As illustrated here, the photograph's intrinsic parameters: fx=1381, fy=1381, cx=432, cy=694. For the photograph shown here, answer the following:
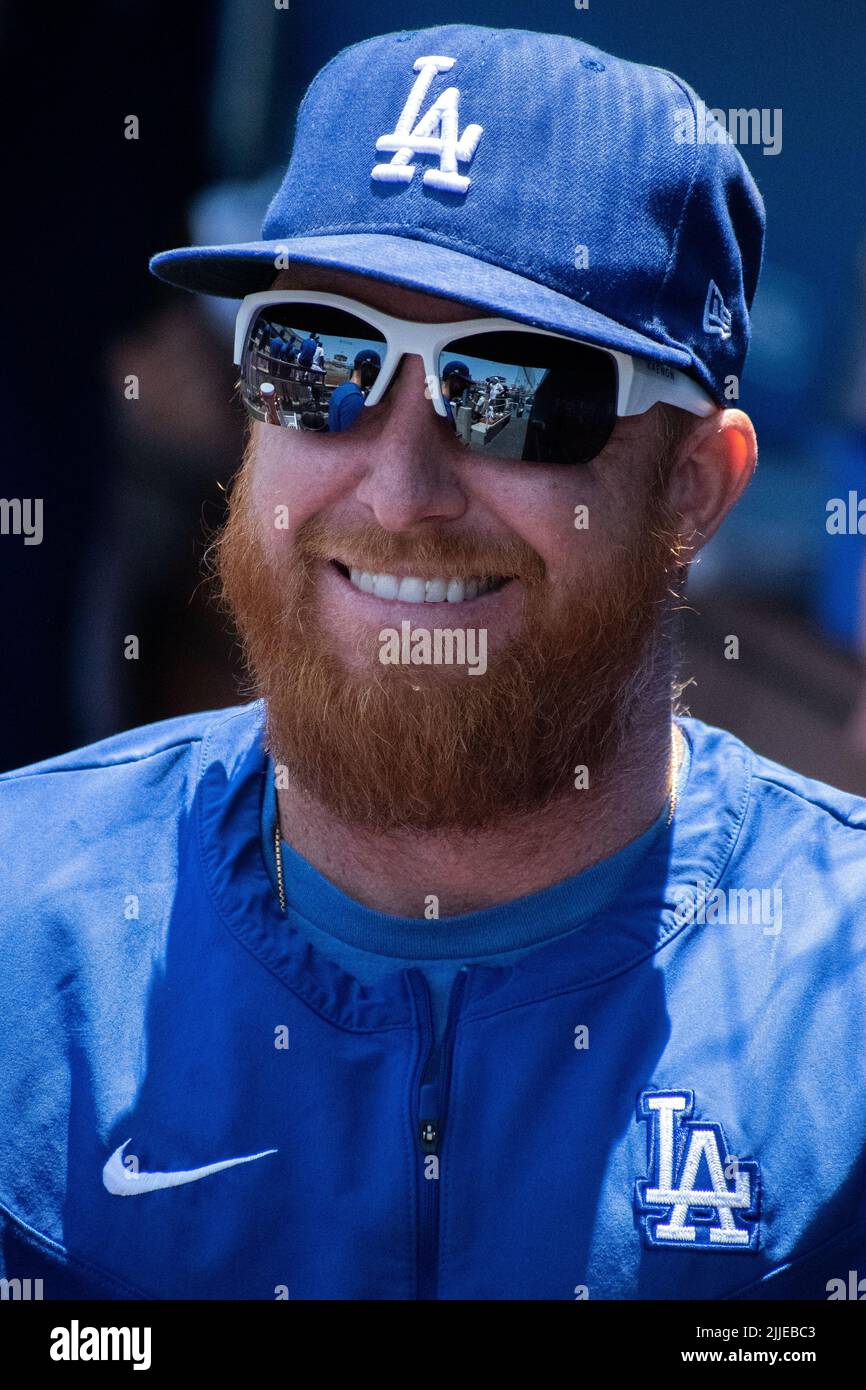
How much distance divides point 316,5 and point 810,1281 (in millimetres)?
2817

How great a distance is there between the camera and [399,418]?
173 cm

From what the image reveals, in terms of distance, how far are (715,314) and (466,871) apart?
0.83 metres

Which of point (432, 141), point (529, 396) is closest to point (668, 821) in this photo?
point (529, 396)

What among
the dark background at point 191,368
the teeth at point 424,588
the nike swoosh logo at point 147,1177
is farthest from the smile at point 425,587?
the dark background at point 191,368

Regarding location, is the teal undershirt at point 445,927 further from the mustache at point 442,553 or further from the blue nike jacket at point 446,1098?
the mustache at point 442,553

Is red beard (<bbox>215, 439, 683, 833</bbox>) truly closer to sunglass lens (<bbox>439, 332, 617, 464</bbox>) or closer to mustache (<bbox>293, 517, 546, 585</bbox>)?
mustache (<bbox>293, 517, 546, 585</bbox>)

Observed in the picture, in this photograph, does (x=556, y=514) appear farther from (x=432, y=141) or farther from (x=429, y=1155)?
(x=429, y=1155)

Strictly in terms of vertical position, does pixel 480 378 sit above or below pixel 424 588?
above

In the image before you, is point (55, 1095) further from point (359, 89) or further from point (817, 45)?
point (817, 45)

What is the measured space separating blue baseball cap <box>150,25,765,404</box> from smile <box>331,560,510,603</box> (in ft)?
1.09

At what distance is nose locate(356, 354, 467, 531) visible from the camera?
170 centimetres

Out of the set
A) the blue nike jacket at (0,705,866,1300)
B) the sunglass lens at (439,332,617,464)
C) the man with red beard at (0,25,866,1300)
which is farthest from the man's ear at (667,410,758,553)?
the blue nike jacket at (0,705,866,1300)

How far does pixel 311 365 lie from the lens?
1.78 metres
